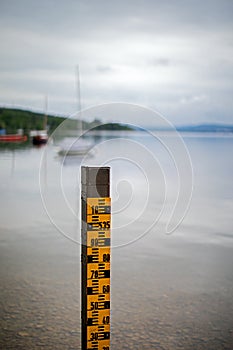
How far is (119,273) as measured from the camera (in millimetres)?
4742

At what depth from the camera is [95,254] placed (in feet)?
7.14

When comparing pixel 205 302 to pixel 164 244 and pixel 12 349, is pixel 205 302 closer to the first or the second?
pixel 12 349

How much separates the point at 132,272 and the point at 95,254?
2.64 meters

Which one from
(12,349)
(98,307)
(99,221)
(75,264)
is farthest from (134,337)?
(75,264)

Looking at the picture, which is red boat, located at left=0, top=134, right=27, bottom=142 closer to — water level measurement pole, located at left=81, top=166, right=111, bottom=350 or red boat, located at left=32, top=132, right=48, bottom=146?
red boat, located at left=32, top=132, right=48, bottom=146

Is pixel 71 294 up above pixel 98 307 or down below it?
below

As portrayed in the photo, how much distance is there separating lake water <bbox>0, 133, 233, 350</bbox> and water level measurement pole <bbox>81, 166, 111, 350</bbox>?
0.50ft

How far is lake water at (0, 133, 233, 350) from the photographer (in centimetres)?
266

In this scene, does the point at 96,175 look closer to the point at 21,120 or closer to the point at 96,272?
the point at 96,272

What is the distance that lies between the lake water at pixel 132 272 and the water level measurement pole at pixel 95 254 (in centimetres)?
15

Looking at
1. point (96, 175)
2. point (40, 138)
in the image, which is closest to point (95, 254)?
point (96, 175)

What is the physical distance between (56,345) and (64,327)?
0.26 metres

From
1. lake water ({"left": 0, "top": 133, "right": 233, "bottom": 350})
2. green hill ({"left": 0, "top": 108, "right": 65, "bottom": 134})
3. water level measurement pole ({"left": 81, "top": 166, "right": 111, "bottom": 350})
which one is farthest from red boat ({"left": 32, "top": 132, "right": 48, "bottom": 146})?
water level measurement pole ({"left": 81, "top": 166, "right": 111, "bottom": 350})

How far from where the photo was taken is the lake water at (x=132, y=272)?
105 inches
